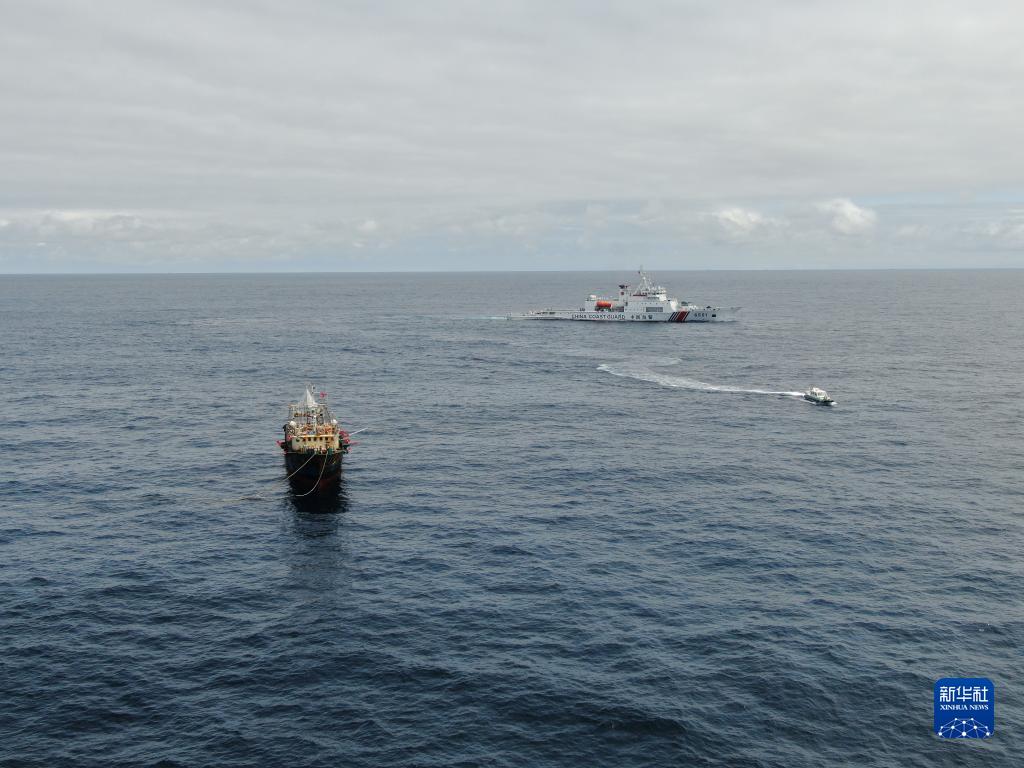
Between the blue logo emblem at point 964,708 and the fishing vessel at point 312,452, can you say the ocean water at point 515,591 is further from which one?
the fishing vessel at point 312,452

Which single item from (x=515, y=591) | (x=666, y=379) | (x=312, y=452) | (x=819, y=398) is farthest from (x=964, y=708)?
(x=666, y=379)

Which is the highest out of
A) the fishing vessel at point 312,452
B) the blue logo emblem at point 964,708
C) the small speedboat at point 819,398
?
the small speedboat at point 819,398

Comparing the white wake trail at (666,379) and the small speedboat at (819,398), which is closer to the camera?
the small speedboat at (819,398)

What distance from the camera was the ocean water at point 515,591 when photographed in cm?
5016

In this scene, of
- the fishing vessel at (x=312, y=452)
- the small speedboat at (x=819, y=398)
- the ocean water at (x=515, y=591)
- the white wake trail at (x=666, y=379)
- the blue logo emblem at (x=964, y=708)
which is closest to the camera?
the ocean water at (x=515, y=591)

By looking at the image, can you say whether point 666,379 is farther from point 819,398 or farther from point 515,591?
point 515,591

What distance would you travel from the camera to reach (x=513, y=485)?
97438 millimetres

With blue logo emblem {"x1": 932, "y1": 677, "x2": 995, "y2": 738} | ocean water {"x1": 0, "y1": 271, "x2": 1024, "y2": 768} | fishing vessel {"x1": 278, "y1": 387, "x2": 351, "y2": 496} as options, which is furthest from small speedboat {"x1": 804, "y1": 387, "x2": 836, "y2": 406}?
blue logo emblem {"x1": 932, "y1": 677, "x2": 995, "y2": 738}

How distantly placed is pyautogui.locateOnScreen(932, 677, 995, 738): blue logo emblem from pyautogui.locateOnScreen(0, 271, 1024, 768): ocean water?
1.18m

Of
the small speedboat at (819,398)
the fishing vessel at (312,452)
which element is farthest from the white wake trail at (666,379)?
the fishing vessel at (312,452)

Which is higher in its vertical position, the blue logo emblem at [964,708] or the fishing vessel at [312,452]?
the fishing vessel at [312,452]

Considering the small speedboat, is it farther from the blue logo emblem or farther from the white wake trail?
the blue logo emblem

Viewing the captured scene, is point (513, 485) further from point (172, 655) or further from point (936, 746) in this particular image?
point (936, 746)

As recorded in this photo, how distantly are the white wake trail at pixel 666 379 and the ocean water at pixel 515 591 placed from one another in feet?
79.6
